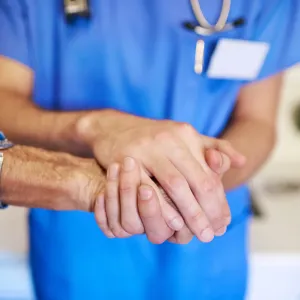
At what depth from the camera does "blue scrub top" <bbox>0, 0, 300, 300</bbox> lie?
72cm

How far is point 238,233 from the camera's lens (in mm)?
857

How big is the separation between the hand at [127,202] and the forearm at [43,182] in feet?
0.11

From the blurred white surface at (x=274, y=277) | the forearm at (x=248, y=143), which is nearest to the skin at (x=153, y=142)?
the forearm at (x=248, y=143)

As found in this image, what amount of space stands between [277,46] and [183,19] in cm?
15

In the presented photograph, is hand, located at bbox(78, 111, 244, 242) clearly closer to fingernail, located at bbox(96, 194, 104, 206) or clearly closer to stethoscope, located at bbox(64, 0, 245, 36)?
fingernail, located at bbox(96, 194, 104, 206)

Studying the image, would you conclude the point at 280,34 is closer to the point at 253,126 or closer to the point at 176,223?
the point at 253,126

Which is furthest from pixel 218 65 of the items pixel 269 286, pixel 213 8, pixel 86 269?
pixel 269 286

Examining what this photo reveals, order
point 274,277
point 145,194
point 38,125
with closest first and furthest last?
point 145,194 < point 38,125 < point 274,277

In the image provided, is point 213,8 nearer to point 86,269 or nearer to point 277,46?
point 277,46

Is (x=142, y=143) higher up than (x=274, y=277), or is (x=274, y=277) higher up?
(x=142, y=143)

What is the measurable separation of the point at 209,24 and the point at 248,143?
17cm

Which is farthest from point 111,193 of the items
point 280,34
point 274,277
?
point 274,277

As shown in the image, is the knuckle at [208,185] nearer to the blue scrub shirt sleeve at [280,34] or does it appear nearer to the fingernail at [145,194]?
the fingernail at [145,194]

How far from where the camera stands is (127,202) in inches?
21.5
